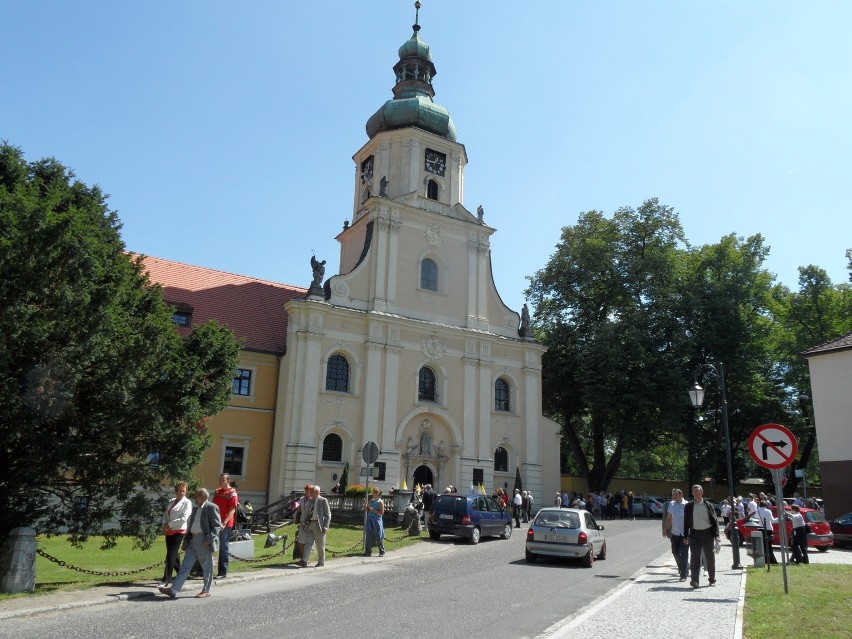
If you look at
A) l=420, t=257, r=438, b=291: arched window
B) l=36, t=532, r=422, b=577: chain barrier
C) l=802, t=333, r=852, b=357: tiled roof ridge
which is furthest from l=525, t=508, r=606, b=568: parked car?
l=420, t=257, r=438, b=291: arched window

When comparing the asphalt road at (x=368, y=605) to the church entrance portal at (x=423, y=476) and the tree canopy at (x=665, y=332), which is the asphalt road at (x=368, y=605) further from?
the tree canopy at (x=665, y=332)

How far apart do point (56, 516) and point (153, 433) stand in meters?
2.07

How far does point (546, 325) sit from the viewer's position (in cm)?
4400

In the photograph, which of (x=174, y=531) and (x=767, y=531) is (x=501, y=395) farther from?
(x=174, y=531)

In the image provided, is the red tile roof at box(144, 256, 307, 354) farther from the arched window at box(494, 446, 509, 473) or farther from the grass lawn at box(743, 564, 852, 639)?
the grass lawn at box(743, 564, 852, 639)

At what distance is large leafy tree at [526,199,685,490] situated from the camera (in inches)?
1467

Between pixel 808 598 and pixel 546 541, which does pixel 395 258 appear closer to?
pixel 546 541

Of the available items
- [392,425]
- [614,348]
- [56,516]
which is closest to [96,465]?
[56,516]

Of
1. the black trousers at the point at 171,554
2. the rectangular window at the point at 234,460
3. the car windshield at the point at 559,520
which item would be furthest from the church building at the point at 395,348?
the black trousers at the point at 171,554

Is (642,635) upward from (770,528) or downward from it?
downward

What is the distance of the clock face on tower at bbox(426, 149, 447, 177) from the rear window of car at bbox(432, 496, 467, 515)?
68.1 ft

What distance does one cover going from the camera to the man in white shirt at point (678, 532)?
13273 mm

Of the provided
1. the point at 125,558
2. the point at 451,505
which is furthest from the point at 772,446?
the point at 125,558

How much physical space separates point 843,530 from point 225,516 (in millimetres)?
19234
